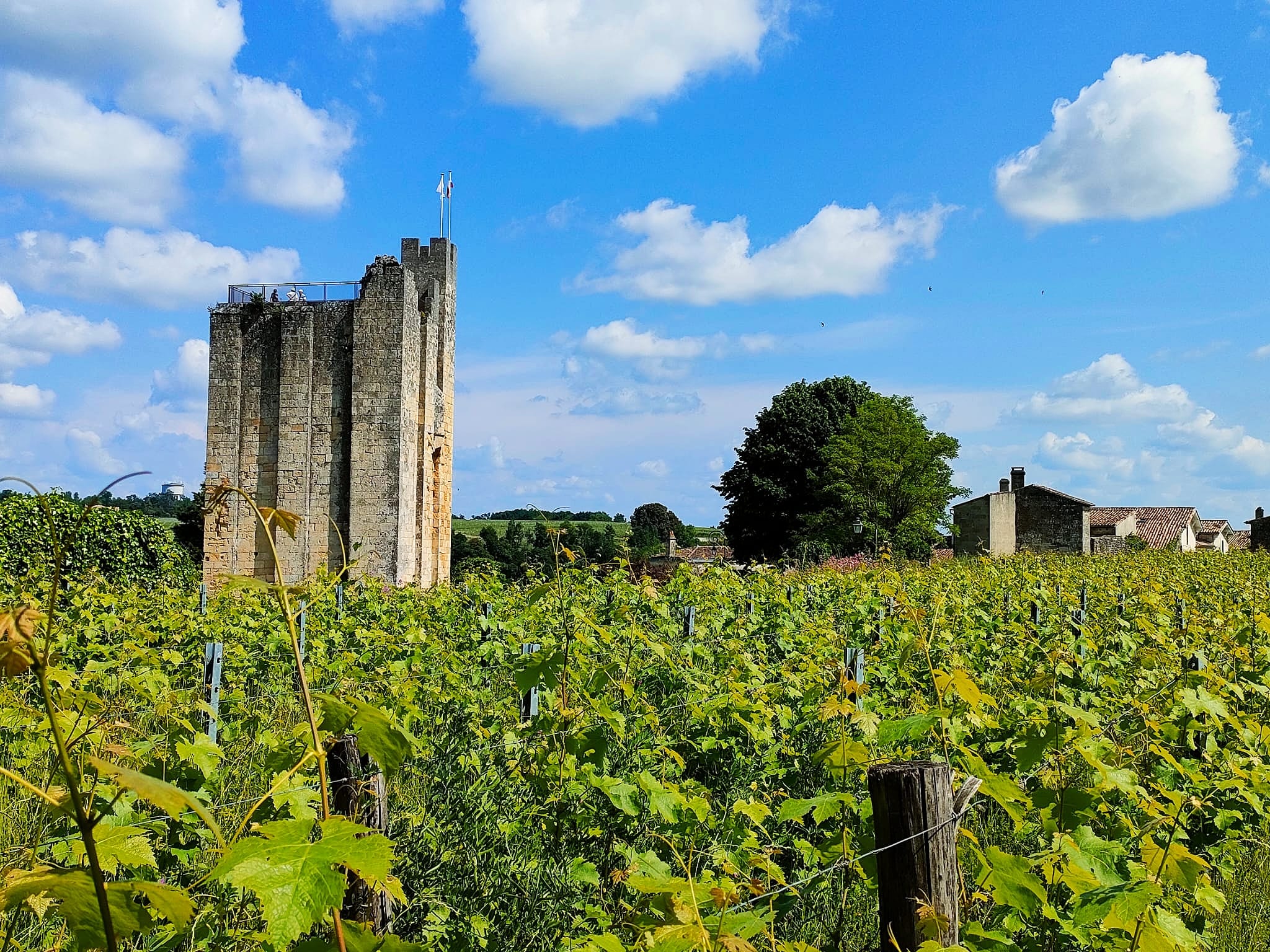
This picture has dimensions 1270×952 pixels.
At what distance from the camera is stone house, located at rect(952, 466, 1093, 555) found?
32.8m

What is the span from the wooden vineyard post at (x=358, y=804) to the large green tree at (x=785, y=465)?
35773 millimetres

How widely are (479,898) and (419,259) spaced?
1941 centimetres

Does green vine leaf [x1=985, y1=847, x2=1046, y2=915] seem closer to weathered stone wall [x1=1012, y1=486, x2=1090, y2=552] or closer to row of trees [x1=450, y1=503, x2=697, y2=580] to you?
row of trees [x1=450, y1=503, x2=697, y2=580]

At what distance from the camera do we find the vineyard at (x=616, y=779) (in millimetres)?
1455

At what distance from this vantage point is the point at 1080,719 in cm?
284

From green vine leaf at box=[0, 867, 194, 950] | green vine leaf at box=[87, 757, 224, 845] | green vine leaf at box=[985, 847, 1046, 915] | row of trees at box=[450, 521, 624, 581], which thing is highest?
row of trees at box=[450, 521, 624, 581]

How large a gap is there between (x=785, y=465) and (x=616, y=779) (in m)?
37.3

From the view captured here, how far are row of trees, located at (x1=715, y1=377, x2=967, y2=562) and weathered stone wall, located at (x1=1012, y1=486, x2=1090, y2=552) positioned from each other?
2.90 meters

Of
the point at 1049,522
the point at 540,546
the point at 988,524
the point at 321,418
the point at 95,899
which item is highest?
the point at 321,418

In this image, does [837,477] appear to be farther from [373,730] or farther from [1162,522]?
[373,730]

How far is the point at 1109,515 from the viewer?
49.0 meters

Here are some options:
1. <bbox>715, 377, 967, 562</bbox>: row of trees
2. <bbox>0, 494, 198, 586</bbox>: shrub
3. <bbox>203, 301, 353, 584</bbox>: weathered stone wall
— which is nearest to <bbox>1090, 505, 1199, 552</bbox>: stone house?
<bbox>715, 377, 967, 562</bbox>: row of trees

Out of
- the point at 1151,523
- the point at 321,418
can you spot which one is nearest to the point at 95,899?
the point at 321,418

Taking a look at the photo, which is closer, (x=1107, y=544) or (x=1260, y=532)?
(x=1260, y=532)
